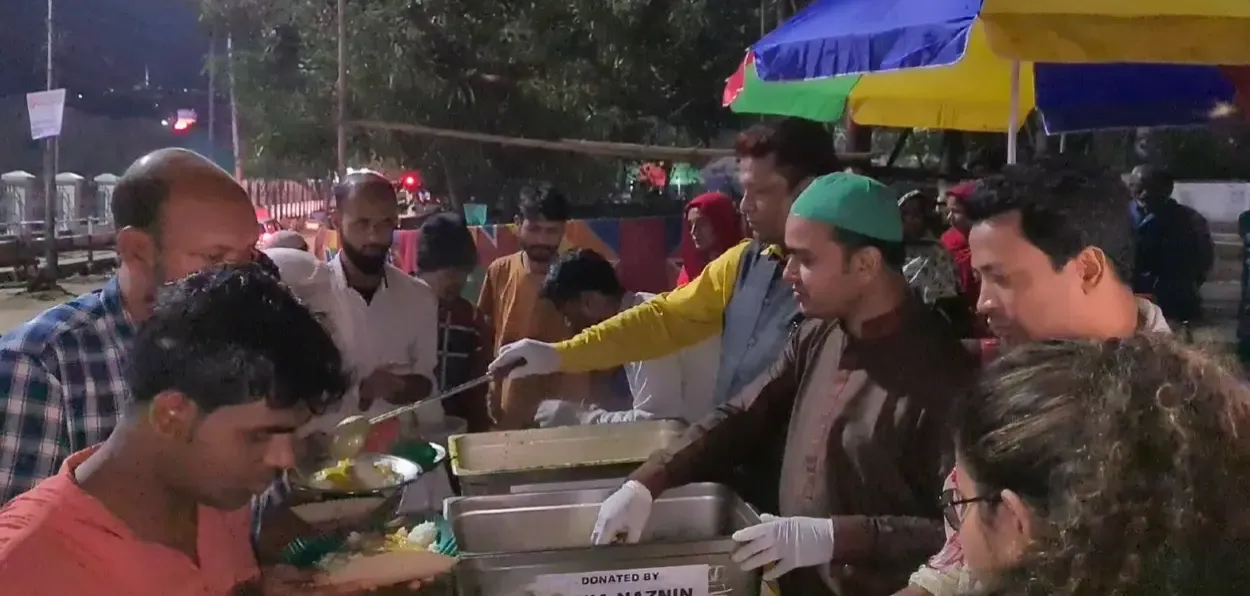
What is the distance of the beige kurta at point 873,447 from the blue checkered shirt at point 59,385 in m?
1.01

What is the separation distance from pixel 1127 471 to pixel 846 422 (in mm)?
981

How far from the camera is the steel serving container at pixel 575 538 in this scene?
5.43ft

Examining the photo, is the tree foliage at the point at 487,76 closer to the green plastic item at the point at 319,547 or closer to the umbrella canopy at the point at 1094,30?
the umbrella canopy at the point at 1094,30

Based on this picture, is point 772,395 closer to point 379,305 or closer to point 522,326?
point 379,305

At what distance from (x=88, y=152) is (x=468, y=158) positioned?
18387 mm

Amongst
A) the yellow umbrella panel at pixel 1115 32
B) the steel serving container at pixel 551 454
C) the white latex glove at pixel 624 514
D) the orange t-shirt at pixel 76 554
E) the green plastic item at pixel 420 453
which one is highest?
the yellow umbrella panel at pixel 1115 32

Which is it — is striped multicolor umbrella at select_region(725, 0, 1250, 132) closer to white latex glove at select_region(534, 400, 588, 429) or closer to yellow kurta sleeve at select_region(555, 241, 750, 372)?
yellow kurta sleeve at select_region(555, 241, 750, 372)

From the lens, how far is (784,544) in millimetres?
1770

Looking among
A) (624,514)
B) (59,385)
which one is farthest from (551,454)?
(59,385)

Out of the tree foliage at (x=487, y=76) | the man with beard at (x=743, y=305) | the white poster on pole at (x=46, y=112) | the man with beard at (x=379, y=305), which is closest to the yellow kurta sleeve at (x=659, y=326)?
the man with beard at (x=743, y=305)

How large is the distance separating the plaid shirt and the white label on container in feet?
5.89

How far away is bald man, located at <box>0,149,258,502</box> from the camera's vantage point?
1715 mm

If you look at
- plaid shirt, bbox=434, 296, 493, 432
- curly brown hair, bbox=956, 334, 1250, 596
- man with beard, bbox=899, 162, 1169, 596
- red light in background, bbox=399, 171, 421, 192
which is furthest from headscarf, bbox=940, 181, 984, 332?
red light in background, bbox=399, 171, 421, 192

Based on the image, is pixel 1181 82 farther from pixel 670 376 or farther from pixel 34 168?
pixel 34 168
